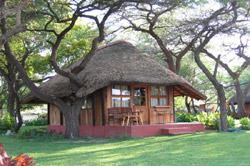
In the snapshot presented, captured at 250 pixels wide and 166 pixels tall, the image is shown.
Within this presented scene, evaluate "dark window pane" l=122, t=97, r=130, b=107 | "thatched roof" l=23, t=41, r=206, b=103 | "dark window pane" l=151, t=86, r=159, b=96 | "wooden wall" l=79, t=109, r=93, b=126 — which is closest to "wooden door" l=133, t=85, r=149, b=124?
"dark window pane" l=122, t=97, r=130, b=107

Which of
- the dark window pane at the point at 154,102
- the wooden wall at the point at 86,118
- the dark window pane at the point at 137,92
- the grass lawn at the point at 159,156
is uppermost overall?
the dark window pane at the point at 137,92

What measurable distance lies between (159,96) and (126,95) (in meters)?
1.96

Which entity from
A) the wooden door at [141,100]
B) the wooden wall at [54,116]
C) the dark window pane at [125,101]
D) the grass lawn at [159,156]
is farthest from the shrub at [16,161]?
the wooden wall at [54,116]

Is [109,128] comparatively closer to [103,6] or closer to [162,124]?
[162,124]

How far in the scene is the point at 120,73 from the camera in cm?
1434

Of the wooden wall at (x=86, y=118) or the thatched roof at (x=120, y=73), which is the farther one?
the wooden wall at (x=86, y=118)

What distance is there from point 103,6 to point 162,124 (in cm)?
646

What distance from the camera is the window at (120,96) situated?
595 inches

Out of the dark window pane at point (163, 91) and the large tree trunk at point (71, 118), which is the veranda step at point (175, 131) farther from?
the large tree trunk at point (71, 118)

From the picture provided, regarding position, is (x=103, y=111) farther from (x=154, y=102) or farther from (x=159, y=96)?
(x=159, y=96)

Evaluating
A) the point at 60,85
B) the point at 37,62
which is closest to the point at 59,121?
the point at 60,85

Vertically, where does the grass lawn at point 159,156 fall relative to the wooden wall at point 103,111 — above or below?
below

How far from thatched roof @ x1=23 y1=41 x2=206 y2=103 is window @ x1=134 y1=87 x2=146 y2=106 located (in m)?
1.09

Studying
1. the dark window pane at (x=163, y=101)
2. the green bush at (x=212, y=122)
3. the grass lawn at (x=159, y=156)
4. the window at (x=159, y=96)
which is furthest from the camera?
the green bush at (x=212, y=122)
